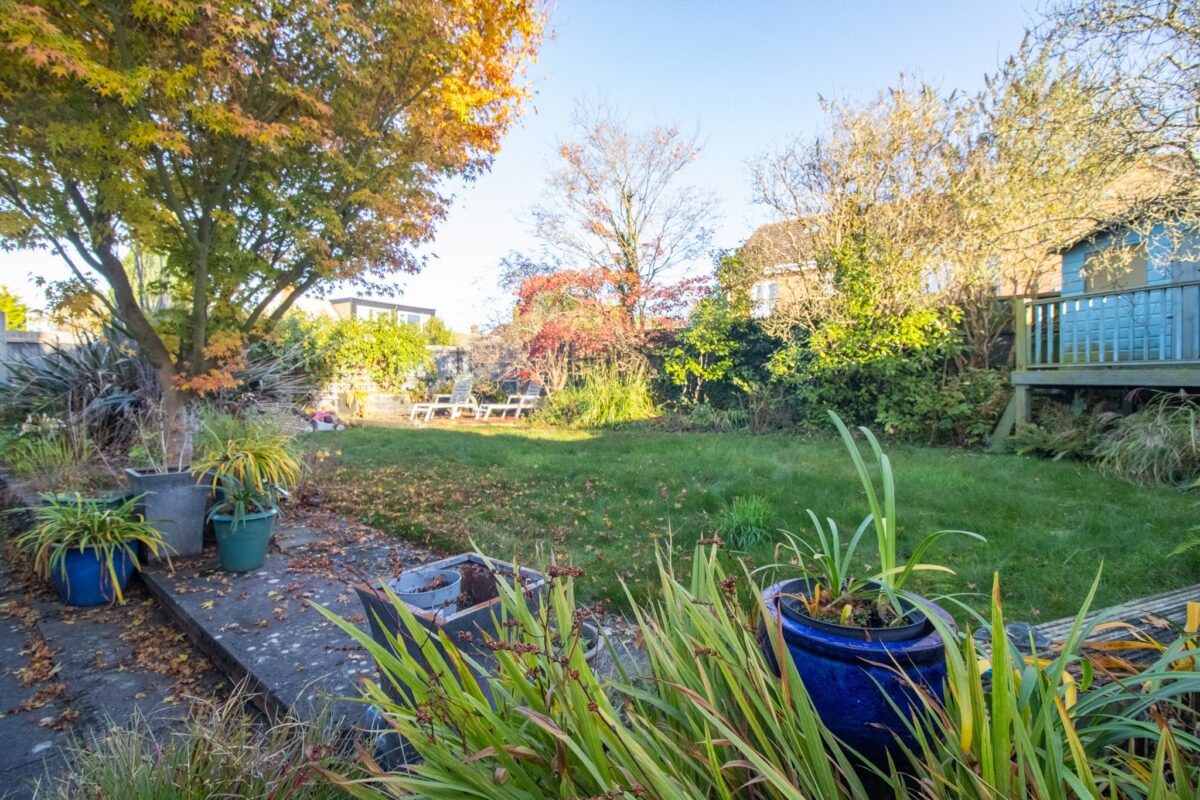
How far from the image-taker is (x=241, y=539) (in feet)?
10.6

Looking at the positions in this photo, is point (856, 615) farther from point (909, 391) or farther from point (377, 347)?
point (377, 347)

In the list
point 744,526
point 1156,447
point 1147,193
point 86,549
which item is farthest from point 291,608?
point 1147,193

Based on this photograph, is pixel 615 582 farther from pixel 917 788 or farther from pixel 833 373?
pixel 833 373

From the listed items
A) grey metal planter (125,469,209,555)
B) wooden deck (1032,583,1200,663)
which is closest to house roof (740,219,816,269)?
wooden deck (1032,583,1200,663)

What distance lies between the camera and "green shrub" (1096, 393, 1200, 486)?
4.47 m

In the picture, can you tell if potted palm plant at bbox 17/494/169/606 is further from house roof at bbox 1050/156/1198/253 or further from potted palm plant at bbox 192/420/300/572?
house roof at bbox 1050/156/1198/253

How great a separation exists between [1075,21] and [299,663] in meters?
7.80

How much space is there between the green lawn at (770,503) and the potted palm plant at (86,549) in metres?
1.38

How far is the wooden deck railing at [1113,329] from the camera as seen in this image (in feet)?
18.4

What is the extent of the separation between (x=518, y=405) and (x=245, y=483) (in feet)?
27.8

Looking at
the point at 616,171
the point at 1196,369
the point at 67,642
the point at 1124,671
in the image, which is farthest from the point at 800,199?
the point at 67,642

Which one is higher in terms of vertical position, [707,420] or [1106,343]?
[1106,343]

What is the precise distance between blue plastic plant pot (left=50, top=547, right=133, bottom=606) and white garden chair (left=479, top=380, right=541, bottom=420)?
8567mm

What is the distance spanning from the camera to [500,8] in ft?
14.7
